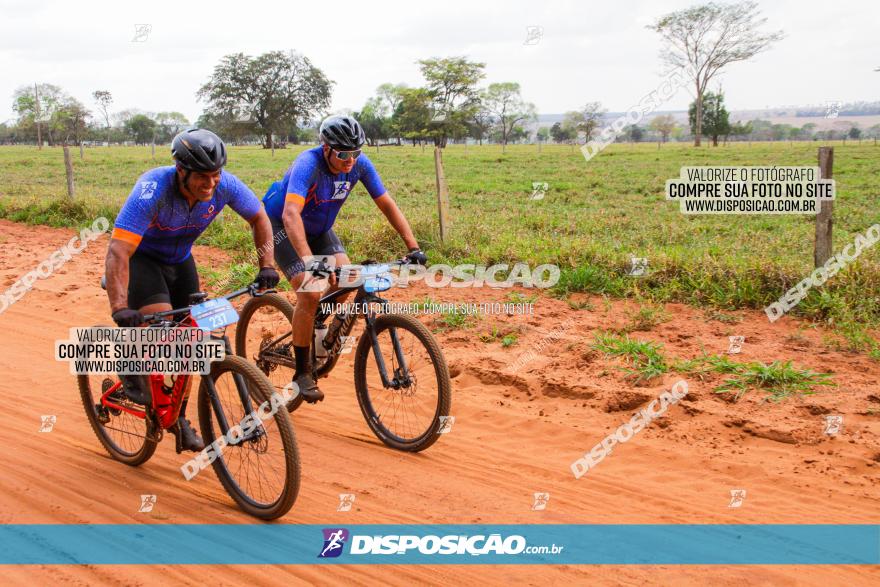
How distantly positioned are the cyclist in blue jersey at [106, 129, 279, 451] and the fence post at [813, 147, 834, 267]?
644 cm

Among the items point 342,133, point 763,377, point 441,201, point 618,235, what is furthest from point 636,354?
point 618,235

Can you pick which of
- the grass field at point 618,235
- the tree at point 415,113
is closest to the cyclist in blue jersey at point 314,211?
the grass field at point 618,235

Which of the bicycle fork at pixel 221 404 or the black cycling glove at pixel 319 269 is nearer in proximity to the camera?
the bicycle fork at pixel 221 404

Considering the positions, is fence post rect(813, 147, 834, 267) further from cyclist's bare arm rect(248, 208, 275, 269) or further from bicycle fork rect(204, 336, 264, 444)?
bicycle fork rect(204, 336, 264, 444)

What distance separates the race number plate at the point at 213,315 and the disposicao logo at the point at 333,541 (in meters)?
1.38

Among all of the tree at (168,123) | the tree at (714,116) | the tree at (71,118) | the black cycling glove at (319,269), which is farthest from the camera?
the tree at (168,123)

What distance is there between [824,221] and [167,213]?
721 cm

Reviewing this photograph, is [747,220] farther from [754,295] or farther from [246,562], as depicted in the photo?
[246,562]

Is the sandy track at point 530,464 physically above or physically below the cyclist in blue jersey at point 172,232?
below

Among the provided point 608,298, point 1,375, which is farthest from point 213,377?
point 608,298

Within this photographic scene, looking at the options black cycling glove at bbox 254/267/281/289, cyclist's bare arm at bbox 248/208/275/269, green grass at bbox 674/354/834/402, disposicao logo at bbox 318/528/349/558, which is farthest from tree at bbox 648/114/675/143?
disposicao logo at bbox 318/528/349/558

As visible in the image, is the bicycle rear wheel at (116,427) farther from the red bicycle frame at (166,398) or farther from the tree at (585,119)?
the tree at (585,119)

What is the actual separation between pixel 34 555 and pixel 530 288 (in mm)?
6582

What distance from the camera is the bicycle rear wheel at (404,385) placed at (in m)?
4.83
